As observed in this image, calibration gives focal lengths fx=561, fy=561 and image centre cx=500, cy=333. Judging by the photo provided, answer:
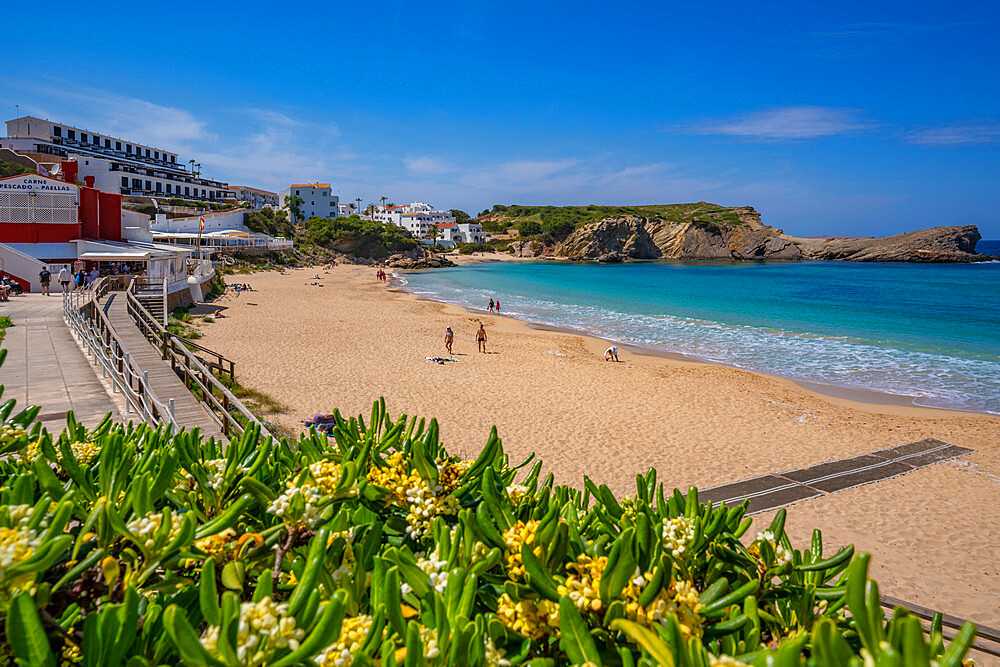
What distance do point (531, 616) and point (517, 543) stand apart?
0.22 meters

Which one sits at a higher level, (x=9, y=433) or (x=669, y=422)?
(x=9, y=433)

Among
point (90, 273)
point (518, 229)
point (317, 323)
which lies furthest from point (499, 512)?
point (518, 229)

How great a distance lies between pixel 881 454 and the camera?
12188 millimetres

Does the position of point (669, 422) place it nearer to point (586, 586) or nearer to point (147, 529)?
point (586, 586)

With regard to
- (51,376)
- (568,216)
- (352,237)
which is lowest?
(51,376)

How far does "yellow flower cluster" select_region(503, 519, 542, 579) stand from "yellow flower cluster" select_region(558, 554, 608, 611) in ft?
0.48

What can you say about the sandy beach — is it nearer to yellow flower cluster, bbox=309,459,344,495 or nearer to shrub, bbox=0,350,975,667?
shrub, bbox=0,350,975,667

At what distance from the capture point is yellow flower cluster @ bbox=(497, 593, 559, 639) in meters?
1.65

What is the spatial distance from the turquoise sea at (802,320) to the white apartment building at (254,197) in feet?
154

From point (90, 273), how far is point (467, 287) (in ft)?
107

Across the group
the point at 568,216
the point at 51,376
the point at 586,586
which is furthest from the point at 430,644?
the point at 568,216

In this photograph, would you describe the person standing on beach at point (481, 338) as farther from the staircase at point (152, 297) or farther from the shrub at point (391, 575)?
the shrub at point (391, 575)

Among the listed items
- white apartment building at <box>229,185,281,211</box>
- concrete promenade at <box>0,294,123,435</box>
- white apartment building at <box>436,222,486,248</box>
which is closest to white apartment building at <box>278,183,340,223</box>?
white apartment building at <box>229,185,281,211</box>

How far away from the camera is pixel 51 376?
10.2m
